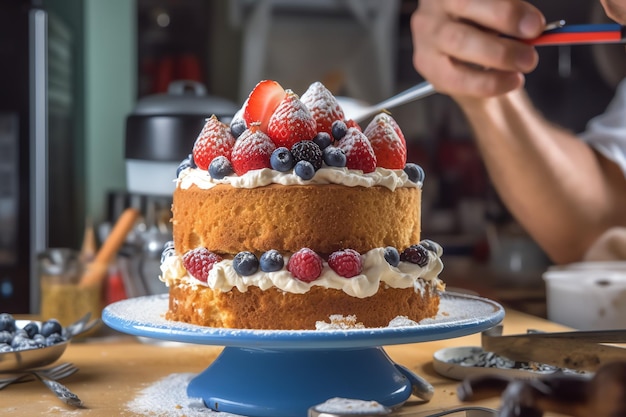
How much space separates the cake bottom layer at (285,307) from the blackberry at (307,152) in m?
0.17

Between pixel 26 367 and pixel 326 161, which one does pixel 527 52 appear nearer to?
pixel 326 161

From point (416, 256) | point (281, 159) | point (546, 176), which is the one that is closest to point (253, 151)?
point (281, 159)

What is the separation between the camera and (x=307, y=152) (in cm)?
110

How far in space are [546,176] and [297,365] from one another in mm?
1374

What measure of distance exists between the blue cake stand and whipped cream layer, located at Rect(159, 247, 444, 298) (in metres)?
0.07

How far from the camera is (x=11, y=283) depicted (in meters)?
2.88

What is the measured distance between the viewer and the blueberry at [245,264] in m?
1.08

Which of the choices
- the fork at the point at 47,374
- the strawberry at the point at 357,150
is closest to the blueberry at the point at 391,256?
the strawberry at the point at 357,150

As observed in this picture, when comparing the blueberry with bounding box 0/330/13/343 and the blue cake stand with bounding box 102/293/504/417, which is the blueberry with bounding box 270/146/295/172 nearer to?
the blue cake stand with bounding box 102/293/504/417

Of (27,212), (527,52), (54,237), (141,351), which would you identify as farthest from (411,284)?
(54,237)

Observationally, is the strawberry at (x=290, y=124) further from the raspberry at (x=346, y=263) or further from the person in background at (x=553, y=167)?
the person in background at (x=553, y=167)

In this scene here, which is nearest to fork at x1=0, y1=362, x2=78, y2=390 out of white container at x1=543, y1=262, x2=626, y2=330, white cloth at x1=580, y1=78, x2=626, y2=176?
white container at x1=543, y1=262, x2=626, y2=330

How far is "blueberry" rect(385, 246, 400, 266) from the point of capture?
113 cm

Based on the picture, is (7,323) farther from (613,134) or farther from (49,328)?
(613,134)
